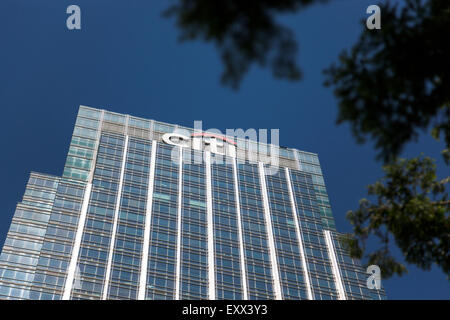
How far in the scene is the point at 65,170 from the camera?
363ft

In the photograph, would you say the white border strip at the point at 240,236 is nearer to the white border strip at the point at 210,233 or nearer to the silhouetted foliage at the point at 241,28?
the white border strip at the point at 210,233

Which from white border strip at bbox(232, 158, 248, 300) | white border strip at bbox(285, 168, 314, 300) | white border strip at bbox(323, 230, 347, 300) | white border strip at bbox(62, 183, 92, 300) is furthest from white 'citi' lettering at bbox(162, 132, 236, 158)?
white border strip at bbox(323, 230, 347, 300)

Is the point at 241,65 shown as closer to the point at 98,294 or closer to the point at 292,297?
the point at 98,294

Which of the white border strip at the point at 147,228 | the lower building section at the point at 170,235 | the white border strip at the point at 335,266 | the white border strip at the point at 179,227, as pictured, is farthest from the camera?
the white border strip at the point at 335,266

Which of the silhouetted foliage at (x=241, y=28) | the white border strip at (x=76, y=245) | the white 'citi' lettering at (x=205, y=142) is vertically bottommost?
the silhouetted foliage at (x=241, y=28)

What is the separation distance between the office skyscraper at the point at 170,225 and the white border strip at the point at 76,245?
17 cm

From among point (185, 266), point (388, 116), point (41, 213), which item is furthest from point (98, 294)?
point (388, 116)

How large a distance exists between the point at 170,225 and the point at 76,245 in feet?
57.6

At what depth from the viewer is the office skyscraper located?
89250mm

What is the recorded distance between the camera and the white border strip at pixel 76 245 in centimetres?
8451

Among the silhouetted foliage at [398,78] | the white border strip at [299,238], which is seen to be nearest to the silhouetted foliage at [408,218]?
the silhouetted foliage at [398,78]

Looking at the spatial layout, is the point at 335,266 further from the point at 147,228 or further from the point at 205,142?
the point at 205,142

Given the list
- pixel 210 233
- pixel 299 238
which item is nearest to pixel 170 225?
pixel 210 233

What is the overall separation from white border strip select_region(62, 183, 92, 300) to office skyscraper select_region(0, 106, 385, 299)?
169mm
